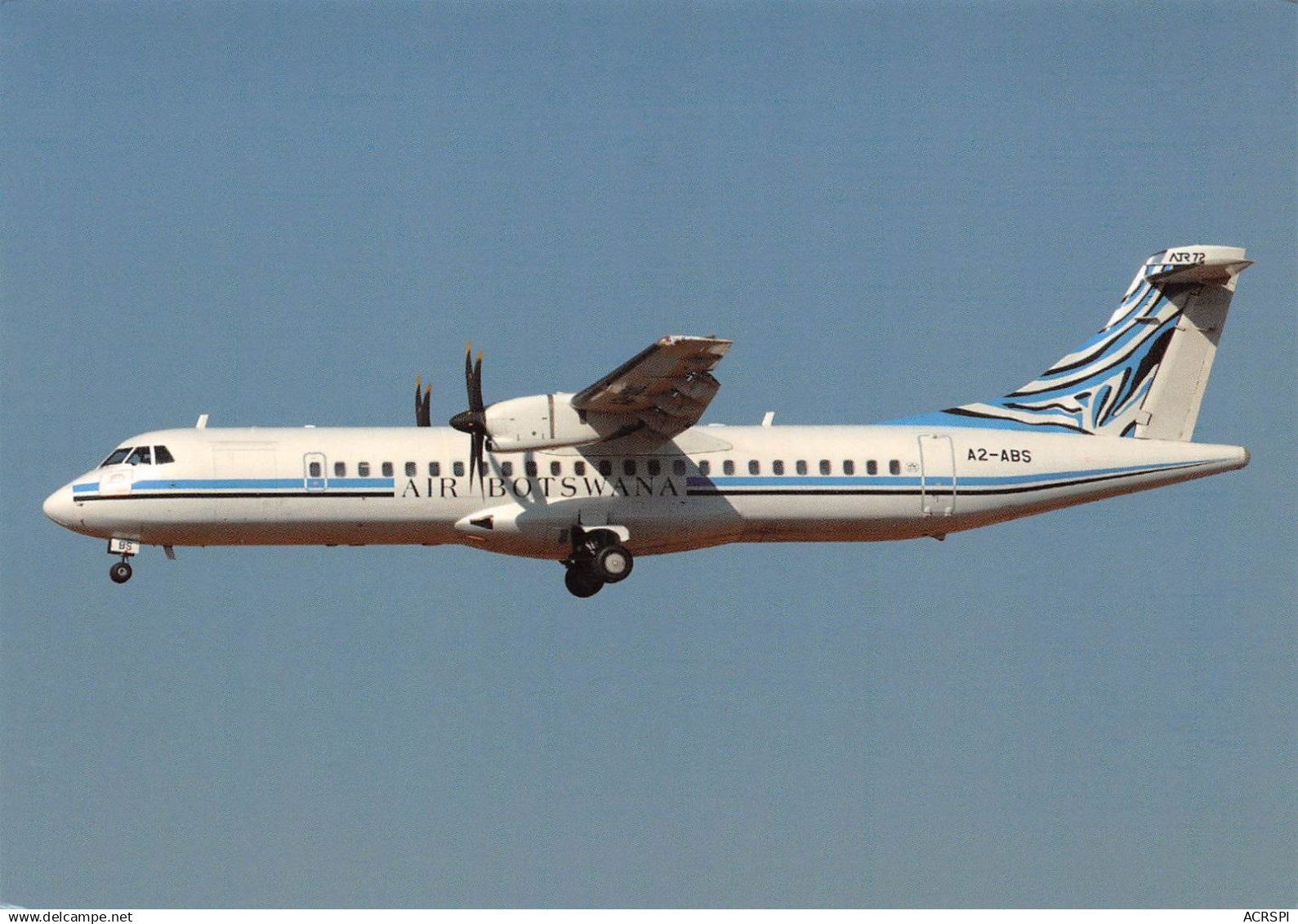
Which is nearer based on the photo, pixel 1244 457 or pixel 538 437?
pixel 538 437

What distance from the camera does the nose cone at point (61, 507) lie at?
27844 mm

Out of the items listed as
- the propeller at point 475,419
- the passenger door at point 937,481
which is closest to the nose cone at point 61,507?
the propeller at point 475,419

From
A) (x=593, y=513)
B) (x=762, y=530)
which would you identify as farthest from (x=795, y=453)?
(x=593, y=513)

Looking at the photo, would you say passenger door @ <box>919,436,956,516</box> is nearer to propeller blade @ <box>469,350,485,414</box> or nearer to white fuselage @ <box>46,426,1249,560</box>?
white fuselage @ <box>46,426,1249,560</box>

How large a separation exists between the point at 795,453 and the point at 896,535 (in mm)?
2439

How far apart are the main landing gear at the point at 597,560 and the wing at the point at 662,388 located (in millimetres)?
1880

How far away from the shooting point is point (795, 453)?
93.1ft

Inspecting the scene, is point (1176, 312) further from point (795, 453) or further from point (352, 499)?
point (352, 499)

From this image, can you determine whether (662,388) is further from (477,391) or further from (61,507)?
(61,507)

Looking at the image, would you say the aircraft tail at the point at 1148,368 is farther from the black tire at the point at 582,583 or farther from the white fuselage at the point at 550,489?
the black tire at the point at 582,583

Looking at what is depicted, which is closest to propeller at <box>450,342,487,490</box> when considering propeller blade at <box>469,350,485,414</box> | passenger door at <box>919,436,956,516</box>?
propeller blade at <box>469,350,485,414</box>

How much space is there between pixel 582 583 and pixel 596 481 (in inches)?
68.1

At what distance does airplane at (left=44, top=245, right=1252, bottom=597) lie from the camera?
27.5 meters

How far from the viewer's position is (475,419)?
87.5ft
